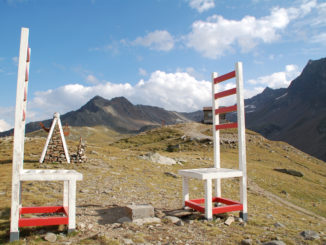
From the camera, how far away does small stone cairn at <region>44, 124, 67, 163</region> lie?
2050 cm

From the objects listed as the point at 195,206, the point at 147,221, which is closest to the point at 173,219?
the point at 147,221

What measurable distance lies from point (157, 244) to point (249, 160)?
34502 millimetres

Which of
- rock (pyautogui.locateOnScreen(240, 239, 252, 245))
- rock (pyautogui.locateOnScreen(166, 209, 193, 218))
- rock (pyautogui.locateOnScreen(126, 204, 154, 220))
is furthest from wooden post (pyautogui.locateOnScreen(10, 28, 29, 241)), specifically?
rock (pyautogui.locateOnScreen(240, 239, 252, 245))

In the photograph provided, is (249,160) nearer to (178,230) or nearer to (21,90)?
(178,230)

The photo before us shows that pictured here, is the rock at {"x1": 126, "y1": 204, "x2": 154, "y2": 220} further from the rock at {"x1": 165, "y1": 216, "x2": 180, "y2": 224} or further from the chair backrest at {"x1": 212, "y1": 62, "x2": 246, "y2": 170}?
the chair backrest at {"x1": 212, "y1": 62, "x2": 246, "y2": 170}

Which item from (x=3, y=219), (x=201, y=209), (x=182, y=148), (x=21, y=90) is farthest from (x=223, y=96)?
(x=182, y=148)

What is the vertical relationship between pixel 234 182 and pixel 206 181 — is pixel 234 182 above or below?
below

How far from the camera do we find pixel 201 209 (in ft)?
28.6

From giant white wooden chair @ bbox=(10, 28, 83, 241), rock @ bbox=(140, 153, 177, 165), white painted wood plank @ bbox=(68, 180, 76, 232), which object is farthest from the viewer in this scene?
rock @ bbox=(140, 153, 177, 165)

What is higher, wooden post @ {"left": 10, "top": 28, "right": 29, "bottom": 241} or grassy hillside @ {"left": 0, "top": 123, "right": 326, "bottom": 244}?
wooden post @ {"left": 10, "top": 28, "right": 29, "bottom": 241}

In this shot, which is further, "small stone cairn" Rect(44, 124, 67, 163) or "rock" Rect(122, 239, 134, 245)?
"small stone cairn" Rect(44, 124, 67, 163)

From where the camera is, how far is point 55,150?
816 inches

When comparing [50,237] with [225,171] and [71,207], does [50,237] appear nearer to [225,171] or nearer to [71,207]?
[71,207]

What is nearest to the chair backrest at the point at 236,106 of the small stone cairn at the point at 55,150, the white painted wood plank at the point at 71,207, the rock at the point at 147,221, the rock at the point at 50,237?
the rock at the point at 147,221
